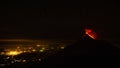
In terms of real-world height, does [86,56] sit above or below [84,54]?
below

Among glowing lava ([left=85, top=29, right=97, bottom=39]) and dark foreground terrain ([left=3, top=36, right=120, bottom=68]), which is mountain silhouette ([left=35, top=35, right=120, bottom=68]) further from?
glowing lava ([left=85, top=29, right=97, bottom=39])

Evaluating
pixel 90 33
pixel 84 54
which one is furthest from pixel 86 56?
pixel 90 33

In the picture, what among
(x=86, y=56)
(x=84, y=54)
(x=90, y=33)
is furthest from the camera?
(x=90, y=33)

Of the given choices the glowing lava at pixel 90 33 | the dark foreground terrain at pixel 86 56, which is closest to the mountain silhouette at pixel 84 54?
the dark foreground terrain at pixel 86 56

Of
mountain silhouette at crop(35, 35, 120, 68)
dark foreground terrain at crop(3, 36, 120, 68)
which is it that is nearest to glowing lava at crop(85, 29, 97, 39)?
mountain silhouette at crop(35, 35, 120, 68)

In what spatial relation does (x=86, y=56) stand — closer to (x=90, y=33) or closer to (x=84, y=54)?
(x=84, y=54)

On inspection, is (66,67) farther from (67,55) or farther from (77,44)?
(77,44)

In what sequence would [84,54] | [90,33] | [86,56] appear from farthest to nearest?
[90,33], [84,54], [86,56]

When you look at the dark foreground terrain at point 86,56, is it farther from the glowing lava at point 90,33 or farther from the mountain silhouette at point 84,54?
the glowing lava at point 90,33

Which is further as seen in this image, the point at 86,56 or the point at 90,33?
the point at 90,33
